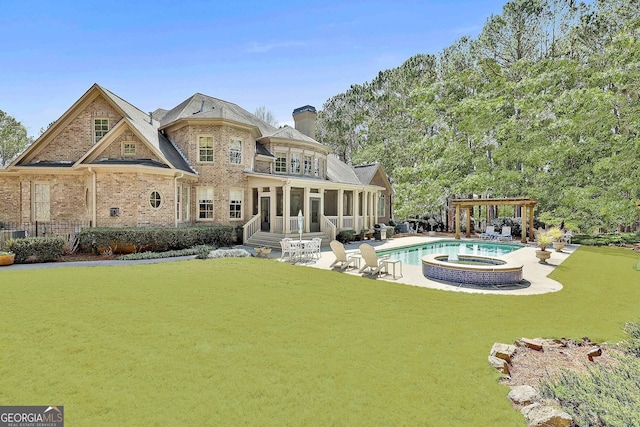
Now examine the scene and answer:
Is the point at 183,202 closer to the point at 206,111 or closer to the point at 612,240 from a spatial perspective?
the point at 206,111

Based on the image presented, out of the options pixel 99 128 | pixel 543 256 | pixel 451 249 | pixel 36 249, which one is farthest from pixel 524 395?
pixel 99 128

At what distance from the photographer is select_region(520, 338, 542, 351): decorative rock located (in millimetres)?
4930

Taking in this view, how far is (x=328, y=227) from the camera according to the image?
19547 mm

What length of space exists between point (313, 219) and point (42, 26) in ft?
55.4

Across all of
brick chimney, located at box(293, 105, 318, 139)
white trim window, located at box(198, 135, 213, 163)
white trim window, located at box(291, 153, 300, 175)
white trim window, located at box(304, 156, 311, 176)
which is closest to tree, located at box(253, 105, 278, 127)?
brick chimney, located at box(293, 105, 318, 139)

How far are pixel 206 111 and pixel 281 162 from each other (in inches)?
237

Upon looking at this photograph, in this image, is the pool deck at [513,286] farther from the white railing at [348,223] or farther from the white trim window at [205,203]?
Result: the white trim window at [205,203]

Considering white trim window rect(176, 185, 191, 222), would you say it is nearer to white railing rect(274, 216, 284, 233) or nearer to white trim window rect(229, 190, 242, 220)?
white trim window rect(229, 190, 242, 220)

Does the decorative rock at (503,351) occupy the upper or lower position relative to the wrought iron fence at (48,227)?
lower

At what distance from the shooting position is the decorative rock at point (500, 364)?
4133 mm

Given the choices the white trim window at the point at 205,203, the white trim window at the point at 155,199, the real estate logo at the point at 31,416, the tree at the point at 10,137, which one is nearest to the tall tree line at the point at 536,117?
the white trim window at the point at 205,203

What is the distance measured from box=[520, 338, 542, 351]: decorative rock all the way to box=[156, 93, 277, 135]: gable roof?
1789 cm

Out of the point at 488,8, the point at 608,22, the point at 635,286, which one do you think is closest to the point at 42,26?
the point at 635,286

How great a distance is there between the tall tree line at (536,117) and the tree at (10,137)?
47390mm
